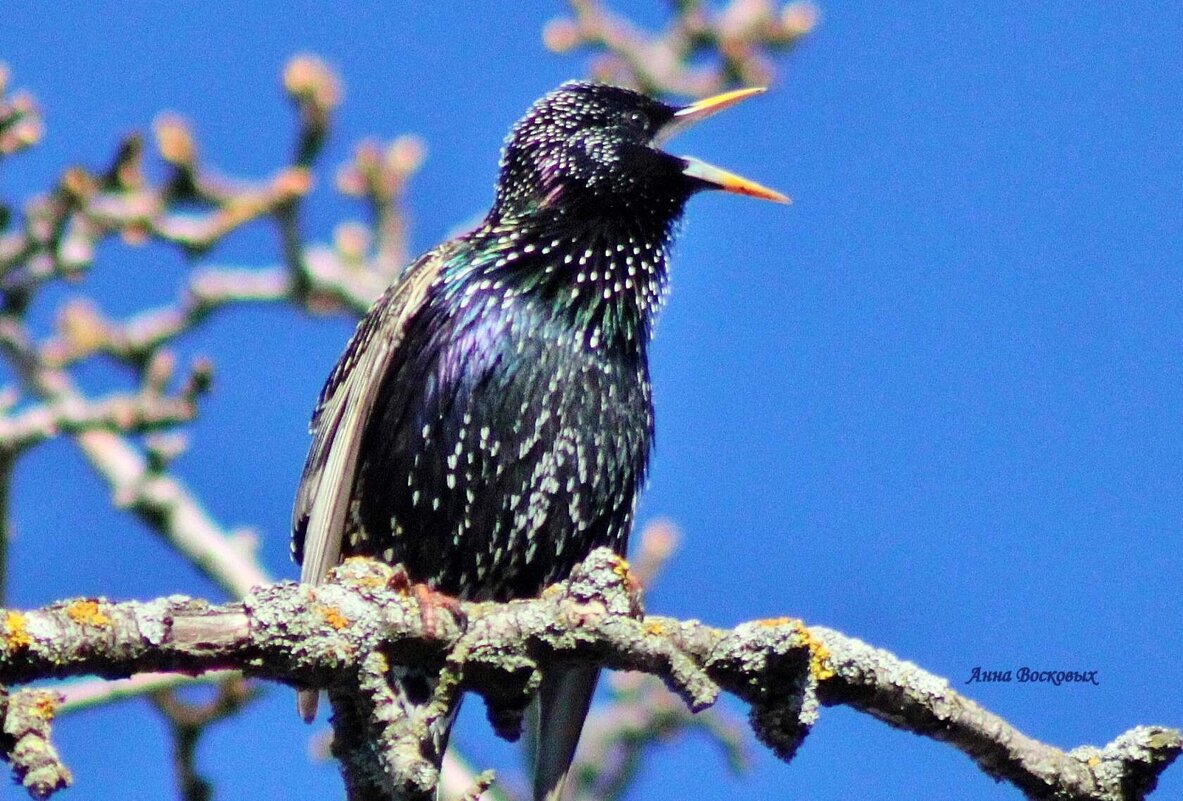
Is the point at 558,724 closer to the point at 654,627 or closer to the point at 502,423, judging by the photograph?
the point at 502,423

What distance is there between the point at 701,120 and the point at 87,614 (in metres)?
3.36

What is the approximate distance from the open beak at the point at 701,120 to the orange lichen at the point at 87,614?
109 inches

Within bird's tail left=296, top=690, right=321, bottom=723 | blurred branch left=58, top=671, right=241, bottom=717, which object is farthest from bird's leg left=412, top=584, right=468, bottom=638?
blurred branch left=58, top=671, right=241, bottom=717

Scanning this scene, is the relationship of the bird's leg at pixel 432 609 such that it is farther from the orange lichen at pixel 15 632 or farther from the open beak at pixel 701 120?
the open beak at pixel 701 120

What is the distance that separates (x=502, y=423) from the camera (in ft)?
16.4

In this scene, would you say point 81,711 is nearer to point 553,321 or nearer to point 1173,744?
point 553,321

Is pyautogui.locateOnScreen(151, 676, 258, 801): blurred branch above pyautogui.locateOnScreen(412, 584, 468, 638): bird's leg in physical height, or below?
above

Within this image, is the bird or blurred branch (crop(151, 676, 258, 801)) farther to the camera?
blurred branch (crop(151, 676, 258, 801))

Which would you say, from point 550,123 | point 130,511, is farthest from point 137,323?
point 550,123

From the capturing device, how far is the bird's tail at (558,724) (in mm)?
4840

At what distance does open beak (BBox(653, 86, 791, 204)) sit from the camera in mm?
5539

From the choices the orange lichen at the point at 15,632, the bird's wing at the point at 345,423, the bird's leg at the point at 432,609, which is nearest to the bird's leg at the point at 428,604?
the bird's leg at the point at 432,609

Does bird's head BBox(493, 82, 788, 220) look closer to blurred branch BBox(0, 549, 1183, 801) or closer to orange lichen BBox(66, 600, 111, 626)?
blurred branch BBox(0, 549, 1183, 801)

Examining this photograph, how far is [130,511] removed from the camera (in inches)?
281
